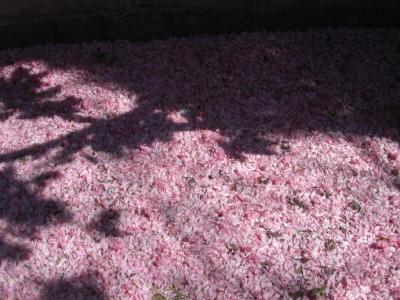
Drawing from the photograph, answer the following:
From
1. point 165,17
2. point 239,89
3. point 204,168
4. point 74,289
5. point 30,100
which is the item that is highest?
point 165,17

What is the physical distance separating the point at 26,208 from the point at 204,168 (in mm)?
1829

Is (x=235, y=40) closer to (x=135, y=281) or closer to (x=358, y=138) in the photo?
(x=358, y=138)

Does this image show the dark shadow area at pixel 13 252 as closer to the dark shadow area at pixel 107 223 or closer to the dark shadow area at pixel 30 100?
the dark shadow area at pixel 107 223

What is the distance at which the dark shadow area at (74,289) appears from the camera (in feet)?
13.1

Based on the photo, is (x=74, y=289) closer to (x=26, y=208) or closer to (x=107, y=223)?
(x=107, y=223)

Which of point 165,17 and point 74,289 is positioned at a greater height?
point 165,17

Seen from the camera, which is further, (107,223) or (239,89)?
(239,89)

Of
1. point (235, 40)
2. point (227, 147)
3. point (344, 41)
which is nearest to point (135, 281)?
point (227, 147)

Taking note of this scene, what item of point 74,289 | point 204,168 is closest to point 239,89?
point 204,168

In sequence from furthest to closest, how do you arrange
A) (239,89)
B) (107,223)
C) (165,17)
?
1. (165,17)
2. (239,89)
3. (107,223)

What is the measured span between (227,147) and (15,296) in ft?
8.30

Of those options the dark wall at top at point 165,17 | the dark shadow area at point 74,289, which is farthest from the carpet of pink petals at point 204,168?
the dark wall at top at point 165,17

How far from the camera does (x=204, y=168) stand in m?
4.96

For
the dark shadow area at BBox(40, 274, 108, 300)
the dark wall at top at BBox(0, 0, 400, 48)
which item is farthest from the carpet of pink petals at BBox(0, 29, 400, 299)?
the dark wall at top at BBox(0, 0, 400, 48)
